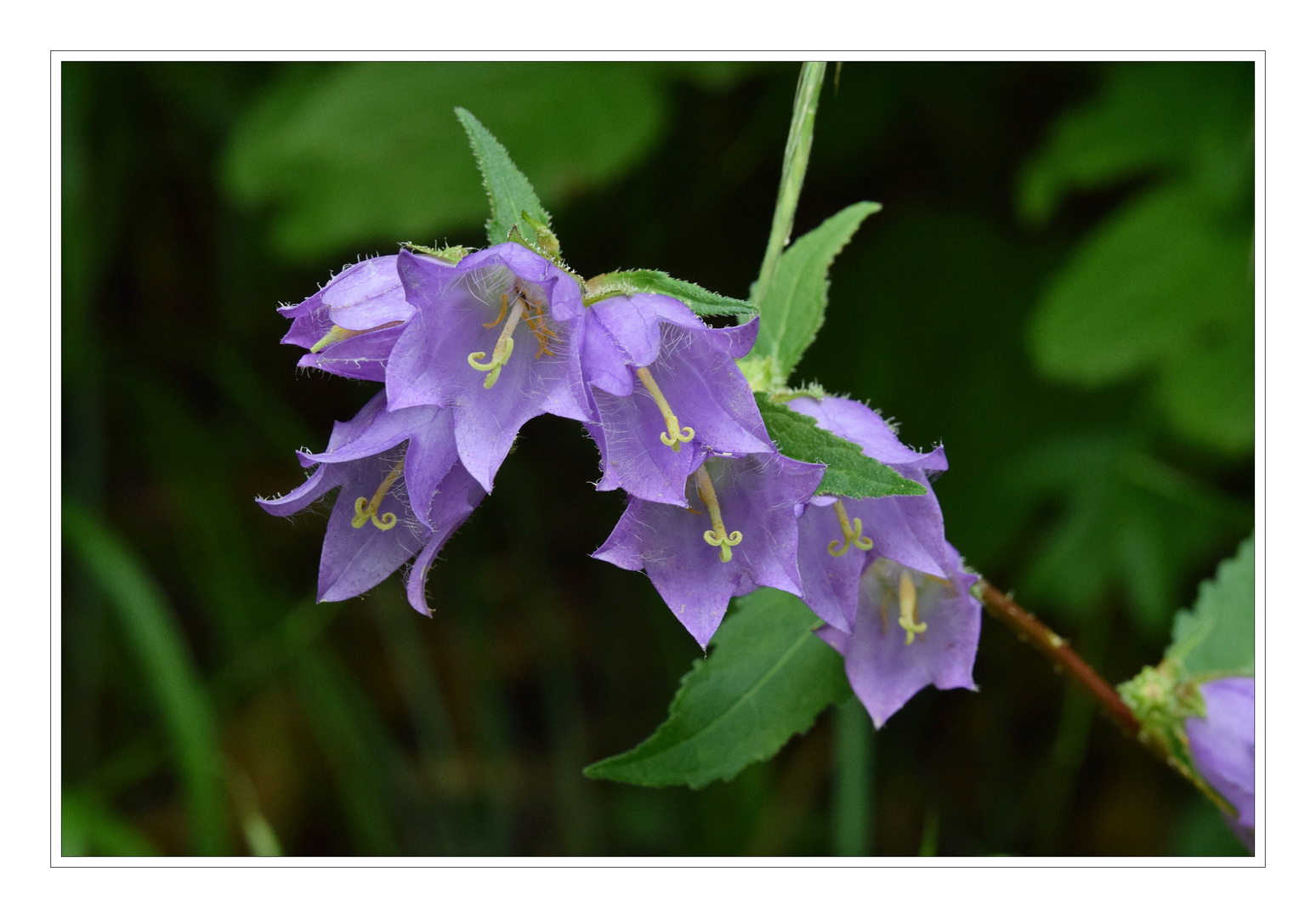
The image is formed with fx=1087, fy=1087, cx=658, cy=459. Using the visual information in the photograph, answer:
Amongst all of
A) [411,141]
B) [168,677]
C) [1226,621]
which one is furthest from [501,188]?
[168,677]

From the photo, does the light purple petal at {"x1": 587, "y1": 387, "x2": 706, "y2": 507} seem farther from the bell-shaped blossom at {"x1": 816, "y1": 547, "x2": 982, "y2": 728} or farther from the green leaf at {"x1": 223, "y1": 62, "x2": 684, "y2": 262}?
the green leaf at {"x1": 223, "y1": 62, "x2": 684, "y2": 262}

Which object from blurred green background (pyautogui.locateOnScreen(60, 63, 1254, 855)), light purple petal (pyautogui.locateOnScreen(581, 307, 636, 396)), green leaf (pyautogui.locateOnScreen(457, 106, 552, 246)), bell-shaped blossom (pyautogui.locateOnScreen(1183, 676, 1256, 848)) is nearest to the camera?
light purple petal (pyautogui.locateOnScreen(581, 307, 636, 396))

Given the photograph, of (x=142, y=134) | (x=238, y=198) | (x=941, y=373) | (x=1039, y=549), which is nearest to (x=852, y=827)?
(x=1039, y=549)

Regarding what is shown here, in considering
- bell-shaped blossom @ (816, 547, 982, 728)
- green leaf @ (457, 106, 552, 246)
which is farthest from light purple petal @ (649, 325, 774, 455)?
bell-shaped blossom @ (816, 547, 982, 728)

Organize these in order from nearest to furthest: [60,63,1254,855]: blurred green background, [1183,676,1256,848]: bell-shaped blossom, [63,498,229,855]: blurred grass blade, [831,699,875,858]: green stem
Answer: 1. [1183,676,1256,848]: bell-shaped blossom
2. [831,699,875,858]: green stem
3. [63,498,229,855]: blurred grass blade
4. [60,63,1254,855]: blurred green background

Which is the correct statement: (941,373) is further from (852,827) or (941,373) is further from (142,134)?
(142,134)

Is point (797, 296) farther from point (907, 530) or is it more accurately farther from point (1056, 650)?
point (1056, 650)
